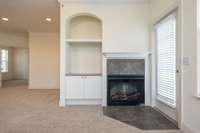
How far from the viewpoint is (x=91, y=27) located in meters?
5.58

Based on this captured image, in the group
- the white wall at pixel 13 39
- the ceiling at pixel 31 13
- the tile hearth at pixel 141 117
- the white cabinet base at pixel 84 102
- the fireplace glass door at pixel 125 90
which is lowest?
the tile hearth at pixel 141 117

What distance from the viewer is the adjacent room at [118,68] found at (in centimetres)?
292

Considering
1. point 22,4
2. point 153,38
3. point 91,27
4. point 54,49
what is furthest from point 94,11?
point 54,49

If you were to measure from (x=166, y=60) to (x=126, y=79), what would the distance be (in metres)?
1.27

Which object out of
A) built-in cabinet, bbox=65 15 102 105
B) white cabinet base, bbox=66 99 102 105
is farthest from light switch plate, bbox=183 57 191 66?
built-in cabinet, bbox=65 15 102 105

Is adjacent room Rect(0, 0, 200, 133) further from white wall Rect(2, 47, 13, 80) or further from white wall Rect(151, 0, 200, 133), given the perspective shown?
white wall Rect(2, 47, 13, 80)

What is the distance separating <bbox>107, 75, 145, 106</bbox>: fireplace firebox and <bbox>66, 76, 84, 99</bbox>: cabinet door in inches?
32.2

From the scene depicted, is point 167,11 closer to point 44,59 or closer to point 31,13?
point 31,13

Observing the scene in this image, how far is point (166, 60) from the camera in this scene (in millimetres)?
3900

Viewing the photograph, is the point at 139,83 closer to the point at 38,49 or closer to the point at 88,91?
the point at 88,91

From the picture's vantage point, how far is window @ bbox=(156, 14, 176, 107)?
3533 mm

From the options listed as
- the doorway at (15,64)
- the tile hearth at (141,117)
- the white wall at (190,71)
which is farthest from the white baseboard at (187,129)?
the doorway at (15,64)

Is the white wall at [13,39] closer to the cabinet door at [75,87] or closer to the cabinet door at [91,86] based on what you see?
the cabinet door at [75,87]

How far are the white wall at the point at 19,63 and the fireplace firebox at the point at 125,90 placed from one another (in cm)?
1056
